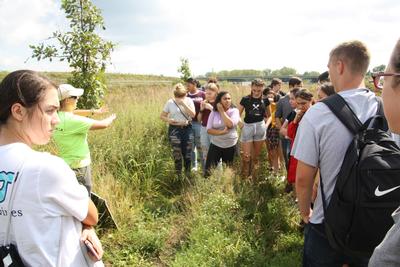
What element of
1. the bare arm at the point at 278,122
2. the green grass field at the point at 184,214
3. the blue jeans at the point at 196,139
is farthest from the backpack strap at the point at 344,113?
the blue jeans at the point at 196,139

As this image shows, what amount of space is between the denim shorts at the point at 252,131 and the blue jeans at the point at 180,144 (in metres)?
1.02

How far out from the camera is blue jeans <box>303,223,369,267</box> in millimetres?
1950

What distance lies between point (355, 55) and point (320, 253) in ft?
4.24

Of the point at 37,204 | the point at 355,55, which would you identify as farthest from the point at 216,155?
the point at 37,204

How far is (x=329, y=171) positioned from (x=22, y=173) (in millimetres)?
1699

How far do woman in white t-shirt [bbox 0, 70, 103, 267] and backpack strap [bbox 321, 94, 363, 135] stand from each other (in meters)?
1.51

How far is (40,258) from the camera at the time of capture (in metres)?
1.29

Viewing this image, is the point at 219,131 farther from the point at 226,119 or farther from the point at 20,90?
the point at 20,90

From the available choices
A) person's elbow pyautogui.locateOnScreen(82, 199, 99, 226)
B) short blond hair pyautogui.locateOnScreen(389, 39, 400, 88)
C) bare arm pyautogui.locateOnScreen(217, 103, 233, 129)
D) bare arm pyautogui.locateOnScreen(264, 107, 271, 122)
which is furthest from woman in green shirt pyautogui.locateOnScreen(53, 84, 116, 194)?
bare arm pyautogui.locateOnScreen(264, 107, 271, 122)

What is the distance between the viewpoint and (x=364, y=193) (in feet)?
5.44

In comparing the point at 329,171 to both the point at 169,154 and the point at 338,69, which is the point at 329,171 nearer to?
the point at 338,69

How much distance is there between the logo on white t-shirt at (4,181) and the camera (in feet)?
4.09

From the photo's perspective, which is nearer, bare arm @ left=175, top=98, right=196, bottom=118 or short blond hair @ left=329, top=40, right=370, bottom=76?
short blond hair @ left=329, top=40, right=370, bottom=76

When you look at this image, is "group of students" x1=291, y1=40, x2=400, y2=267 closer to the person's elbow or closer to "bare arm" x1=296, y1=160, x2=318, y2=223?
"bare arm" x1=296, y1=160, x2=318, y2=223
